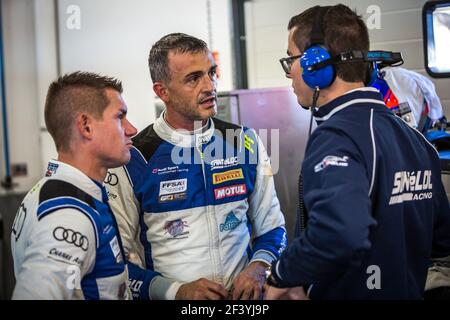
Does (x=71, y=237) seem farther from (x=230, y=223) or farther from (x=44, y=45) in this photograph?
(x=44, y=45)

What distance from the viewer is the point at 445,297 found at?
2.19 metres

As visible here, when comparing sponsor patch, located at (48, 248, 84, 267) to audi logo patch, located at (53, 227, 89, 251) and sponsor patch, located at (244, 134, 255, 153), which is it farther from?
sponsor patch, located at (244, 134, 255, 153)

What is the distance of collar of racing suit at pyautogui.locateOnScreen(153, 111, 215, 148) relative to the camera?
188 cm

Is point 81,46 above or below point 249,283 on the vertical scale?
above

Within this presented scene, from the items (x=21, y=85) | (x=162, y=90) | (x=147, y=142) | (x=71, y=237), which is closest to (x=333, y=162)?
(x=71, y=237)

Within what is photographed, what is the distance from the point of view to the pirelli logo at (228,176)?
183cm

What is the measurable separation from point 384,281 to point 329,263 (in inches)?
10.0

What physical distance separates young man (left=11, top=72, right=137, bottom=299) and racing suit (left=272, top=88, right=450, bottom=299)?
0.46 metres

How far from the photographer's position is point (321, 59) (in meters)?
1.36

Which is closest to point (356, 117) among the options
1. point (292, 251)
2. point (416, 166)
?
point (416, 166)

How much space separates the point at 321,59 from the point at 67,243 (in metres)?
0.79

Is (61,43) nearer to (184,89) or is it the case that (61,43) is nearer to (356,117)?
(184,89)

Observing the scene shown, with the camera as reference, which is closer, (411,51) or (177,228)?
(177,228)

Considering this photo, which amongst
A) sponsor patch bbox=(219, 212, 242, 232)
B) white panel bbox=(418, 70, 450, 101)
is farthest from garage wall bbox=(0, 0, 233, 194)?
sponsor patch bbox=(219, 212, 242, 232)
